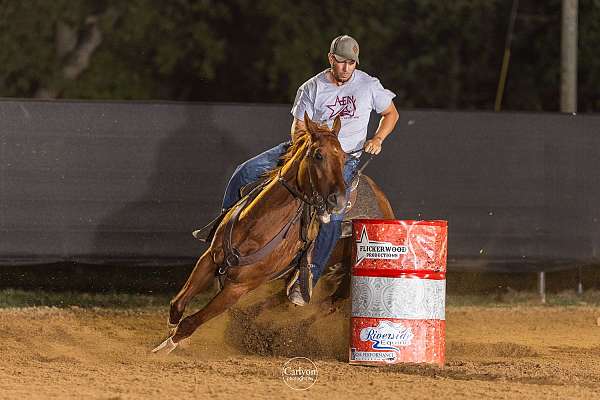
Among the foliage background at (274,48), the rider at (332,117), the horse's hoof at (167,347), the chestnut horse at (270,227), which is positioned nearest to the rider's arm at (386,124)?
the rider at (332,117)

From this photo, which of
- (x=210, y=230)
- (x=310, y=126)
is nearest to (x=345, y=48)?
(x=310, y=126)

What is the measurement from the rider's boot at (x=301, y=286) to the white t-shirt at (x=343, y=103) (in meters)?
0.95

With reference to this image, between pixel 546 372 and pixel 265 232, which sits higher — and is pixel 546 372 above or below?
below

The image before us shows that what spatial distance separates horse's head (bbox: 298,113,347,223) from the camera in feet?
24.3

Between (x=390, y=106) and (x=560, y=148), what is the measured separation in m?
4.09

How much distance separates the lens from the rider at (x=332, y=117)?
8.31m

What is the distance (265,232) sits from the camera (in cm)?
795

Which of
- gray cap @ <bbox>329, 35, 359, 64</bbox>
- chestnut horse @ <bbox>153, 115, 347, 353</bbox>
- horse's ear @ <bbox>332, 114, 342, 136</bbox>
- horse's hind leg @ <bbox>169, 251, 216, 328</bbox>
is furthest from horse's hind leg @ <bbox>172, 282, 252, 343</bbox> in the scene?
gray cap @ <bbox>329, 35, 359, 64</bbox>

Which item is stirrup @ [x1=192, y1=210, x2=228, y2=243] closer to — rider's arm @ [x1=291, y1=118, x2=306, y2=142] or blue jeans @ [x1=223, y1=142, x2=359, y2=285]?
blue jeans @ [x1=223, y1=142, x2=359, y2=285]

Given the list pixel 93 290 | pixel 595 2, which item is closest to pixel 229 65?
pixel 595 2

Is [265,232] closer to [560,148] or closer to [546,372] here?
[546,372]

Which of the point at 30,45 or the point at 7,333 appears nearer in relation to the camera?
the point at 7,333

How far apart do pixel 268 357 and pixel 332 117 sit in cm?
188

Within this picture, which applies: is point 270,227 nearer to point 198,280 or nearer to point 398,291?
point 198,280
